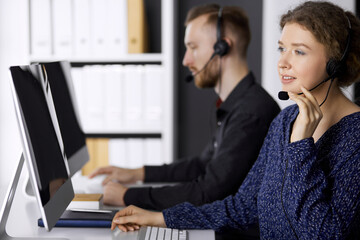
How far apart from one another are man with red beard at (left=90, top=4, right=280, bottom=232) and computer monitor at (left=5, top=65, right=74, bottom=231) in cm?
37

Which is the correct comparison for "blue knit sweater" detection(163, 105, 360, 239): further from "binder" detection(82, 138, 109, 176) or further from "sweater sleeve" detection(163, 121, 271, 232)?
"binder" detection(82, 138, 109, 176)

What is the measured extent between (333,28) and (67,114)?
83 centimetres

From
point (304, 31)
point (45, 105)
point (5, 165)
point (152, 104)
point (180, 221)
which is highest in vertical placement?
point (304, 31)

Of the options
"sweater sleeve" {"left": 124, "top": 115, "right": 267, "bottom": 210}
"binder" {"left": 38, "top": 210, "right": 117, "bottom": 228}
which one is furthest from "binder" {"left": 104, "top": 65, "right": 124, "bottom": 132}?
"binder" {"left": 38, "top": 210, "right": 117, "bottom": 228}

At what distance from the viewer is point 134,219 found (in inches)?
48.3

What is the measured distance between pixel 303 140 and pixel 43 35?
174cm

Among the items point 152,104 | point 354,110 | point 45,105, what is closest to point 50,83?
point 45,105

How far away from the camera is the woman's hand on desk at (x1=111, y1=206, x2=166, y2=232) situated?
1204mm

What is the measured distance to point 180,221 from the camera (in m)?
1.26

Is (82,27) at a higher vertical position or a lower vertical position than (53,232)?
higher

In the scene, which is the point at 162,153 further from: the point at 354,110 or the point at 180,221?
the point at 354,110

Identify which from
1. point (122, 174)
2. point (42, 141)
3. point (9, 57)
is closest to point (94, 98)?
point (9, 57)

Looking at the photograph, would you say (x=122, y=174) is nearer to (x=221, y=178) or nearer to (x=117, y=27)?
(x=221, y=178)

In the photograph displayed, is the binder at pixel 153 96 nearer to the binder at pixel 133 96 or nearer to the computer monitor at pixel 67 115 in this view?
the binder at pixel 133 96
